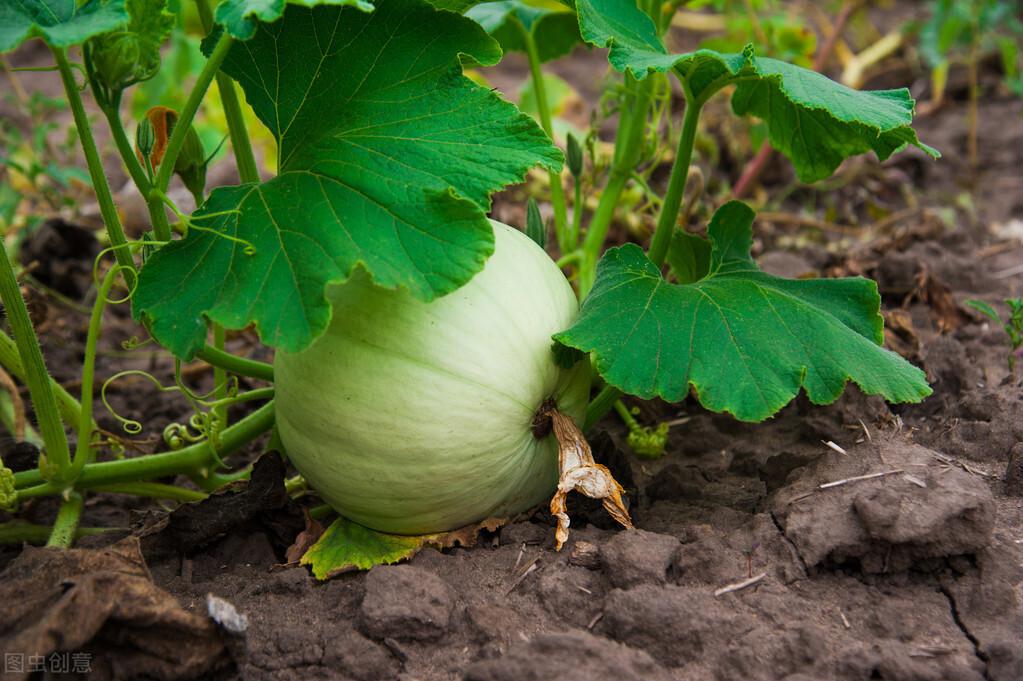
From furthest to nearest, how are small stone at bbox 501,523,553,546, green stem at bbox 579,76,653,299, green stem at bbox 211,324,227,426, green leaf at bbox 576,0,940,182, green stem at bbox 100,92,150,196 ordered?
green stem at bbox 579,76,653,299 → green stem at bbox 211,324,227,426 → small stone at bbox 501,523,553,546 → green leaf at bbox 576,0,940,182 → green stem at bbox 100,92,150,196

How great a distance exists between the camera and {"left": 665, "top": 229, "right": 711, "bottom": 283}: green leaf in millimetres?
2225

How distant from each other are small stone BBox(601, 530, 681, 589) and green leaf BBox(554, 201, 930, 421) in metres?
0.24

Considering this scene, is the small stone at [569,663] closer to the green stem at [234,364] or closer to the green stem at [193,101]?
the green stem at [234,364]

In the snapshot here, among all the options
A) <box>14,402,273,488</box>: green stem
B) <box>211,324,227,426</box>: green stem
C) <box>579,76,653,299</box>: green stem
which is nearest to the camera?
<box>14,402,273,488</box>: green stem

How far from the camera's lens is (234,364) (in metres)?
1.91

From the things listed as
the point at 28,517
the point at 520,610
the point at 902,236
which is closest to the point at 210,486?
the point at 28,517

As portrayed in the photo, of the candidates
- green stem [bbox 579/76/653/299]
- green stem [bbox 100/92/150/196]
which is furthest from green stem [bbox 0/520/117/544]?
green stem [bbox 579/76/653/299]

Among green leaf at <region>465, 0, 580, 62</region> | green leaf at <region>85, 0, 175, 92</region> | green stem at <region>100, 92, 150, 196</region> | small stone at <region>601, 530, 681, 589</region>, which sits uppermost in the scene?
green leaf at <region>85, 0, 175, 92</region>

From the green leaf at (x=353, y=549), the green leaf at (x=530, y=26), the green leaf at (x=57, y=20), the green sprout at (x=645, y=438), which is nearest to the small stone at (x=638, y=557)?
the green leaf at (x=353, y=549)

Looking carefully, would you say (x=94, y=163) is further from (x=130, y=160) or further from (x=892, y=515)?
(x=892, y=515)

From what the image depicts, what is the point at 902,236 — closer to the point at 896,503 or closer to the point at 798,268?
the point at 798,268

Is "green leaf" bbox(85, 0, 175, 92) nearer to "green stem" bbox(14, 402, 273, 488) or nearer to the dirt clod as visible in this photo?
"green stem" bbox(14, 402, 273, 488)

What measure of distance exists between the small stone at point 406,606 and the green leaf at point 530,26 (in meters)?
1.36

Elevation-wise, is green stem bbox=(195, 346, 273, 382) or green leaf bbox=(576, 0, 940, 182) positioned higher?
green leaf bbox=(576, 0, 940, 182)
